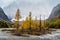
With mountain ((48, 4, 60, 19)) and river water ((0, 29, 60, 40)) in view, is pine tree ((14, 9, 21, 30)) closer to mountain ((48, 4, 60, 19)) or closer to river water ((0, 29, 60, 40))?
river water ((0, 29, 60, 40))

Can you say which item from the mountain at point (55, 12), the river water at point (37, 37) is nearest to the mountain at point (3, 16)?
the river water at point (37, 37)

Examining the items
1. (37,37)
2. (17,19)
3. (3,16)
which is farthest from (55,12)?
(3,16)

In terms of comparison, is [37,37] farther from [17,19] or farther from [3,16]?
[3,16]

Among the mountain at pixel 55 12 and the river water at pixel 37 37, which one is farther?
the mountain at pixel 55 12

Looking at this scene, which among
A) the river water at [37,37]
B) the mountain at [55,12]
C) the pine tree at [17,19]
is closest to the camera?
the river water at [37,37]

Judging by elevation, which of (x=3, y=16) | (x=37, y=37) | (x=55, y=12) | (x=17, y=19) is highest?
(x=55, y=12)

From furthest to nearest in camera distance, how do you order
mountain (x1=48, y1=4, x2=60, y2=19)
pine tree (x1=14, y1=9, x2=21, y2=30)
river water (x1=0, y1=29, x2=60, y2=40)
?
1. mountain (x1=48, y1=4, x2=60, y2=19)
2. pine tree (x1=14, y1=9, x2=21, y2=30)
3. river water (x1=0, y1=29, x2=60, y2=40)

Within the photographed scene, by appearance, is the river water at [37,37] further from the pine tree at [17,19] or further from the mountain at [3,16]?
the mountain at [3,16]

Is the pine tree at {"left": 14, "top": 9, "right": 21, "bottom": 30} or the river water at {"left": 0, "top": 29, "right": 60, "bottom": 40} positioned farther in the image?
the pine tree at {"left": 14, "top": 9, "right": 21, "bottom": 30}

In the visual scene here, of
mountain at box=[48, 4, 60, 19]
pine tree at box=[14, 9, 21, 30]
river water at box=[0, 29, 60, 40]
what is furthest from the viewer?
mountain at box=[48, 4, 60, 19]

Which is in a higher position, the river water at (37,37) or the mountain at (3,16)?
the mountain at (3,16)

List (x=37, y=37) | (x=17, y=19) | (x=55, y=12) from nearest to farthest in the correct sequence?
(x=37, y=37) → (x=17, y=19) → (x=55, y=12)

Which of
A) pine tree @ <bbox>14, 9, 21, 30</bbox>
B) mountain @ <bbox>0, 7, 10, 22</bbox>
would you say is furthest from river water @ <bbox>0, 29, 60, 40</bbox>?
mountain @ <bbox>0, 7, 10, 22</bbox>

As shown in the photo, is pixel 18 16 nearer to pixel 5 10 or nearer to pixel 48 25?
pixel 5 10
